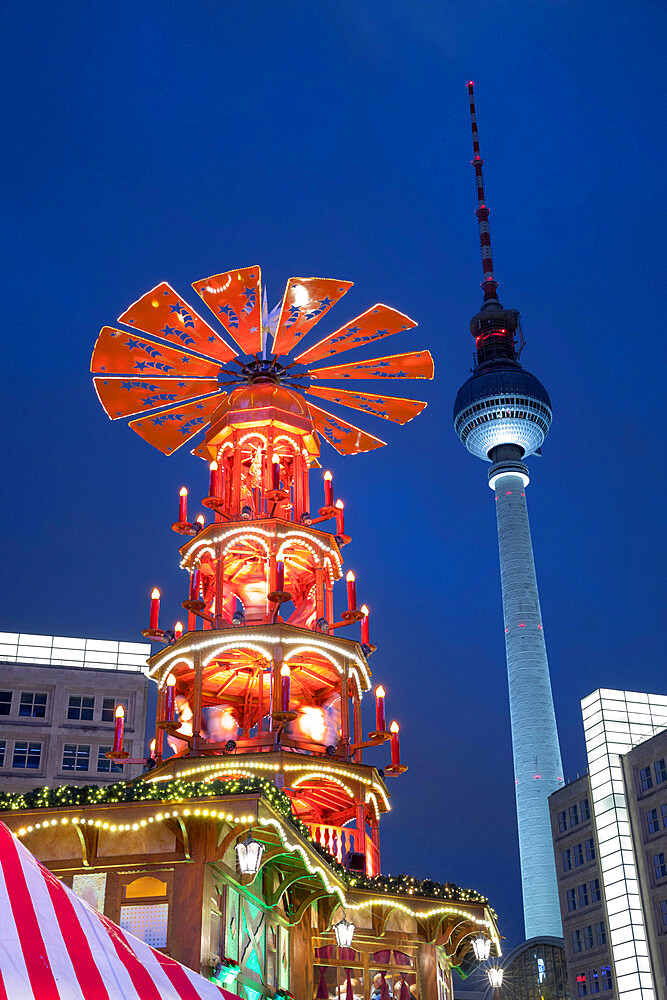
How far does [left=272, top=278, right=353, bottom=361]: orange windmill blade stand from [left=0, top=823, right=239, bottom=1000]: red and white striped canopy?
17966 mm

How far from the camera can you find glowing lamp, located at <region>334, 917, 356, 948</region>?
64.5 feet

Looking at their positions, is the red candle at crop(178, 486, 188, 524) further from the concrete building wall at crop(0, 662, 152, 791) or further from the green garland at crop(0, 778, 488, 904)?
the concrete building wall at crop(0, 662, 152, 791)

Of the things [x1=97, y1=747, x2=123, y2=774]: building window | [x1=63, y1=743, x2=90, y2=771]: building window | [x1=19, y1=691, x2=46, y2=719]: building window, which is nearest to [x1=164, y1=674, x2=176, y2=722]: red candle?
[x1=97, y1=747, x2=123, y2=774]: building window

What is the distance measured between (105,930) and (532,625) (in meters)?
119

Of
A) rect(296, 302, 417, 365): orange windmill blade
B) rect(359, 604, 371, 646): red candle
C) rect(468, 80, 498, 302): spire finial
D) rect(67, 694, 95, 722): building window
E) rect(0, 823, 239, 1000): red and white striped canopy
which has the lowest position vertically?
rect(0, 823, 239, 1000): red and white striped canopy

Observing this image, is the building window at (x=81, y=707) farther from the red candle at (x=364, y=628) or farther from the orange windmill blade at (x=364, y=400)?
the red candle at (x=364, y=628)

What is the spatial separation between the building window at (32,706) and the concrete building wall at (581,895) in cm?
4224

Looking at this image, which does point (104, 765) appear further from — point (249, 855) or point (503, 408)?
point (503, 408)

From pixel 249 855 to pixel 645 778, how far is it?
67.6 m

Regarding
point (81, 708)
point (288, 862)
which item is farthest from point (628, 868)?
point (288, 862)

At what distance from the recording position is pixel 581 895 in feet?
279

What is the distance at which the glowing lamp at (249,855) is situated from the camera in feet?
51.2

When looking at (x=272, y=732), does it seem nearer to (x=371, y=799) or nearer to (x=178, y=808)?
(x=371, y=799)

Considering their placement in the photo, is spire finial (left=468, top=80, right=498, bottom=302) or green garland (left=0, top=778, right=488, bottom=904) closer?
green garland (left=0, top=778, right=488, bottom=904)
